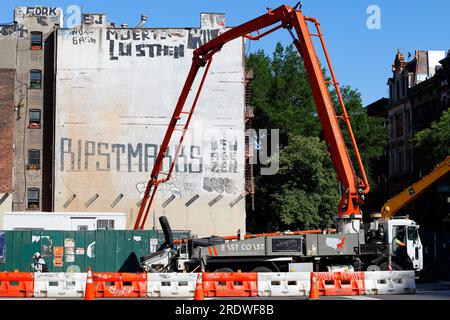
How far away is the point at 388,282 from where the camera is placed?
2322 centimetres

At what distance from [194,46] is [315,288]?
98.1 ft

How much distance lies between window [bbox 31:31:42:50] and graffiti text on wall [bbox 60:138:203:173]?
7.17 metres

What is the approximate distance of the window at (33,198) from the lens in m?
48.8

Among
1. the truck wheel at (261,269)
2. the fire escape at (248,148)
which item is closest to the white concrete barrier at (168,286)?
the truck wheel at (261,269)

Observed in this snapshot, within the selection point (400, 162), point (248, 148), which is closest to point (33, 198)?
point (248, 148)

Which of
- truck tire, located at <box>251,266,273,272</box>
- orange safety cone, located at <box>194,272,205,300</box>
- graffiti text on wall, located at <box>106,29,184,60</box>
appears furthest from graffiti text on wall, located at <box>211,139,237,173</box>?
orange safety cone, located at <box>194,272,205,300</box>

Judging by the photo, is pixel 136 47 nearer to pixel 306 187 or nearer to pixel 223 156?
pixel 223 156

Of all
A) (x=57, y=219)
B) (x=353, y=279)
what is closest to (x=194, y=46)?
(x=57, y=219)

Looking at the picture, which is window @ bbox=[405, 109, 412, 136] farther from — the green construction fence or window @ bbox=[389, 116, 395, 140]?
the green construction fence
